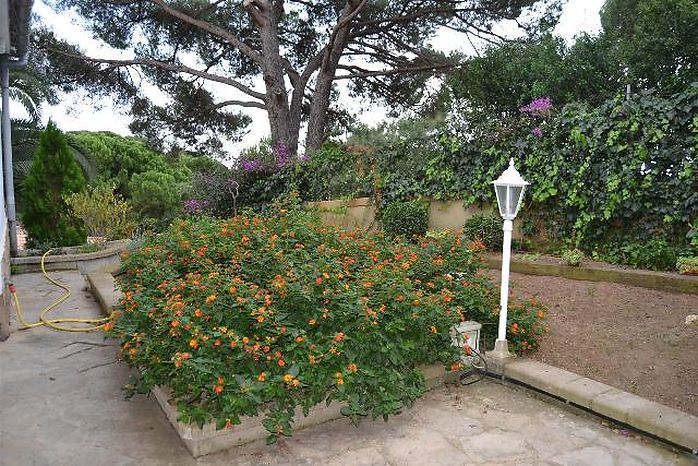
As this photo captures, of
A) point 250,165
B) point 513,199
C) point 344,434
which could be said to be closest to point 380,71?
point 250,165

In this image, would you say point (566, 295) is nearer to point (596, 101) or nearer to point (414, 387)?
point (414, 387)

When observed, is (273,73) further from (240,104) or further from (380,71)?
(380,71)

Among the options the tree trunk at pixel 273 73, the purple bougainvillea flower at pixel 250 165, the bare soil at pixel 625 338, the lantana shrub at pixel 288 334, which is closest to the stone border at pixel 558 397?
the lantana shrub at pixel 288 334

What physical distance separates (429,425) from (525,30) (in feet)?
34.0

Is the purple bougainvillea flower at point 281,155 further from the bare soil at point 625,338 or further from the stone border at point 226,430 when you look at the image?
the stone border at point 226,430

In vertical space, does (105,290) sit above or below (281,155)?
below

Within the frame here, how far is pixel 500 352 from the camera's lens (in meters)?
3.23

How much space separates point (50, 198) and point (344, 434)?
298 inches

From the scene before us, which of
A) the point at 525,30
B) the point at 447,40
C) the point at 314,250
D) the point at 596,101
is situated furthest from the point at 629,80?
the point at 314,250

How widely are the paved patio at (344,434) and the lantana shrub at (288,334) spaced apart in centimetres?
15

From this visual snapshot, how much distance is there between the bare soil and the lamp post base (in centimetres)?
26

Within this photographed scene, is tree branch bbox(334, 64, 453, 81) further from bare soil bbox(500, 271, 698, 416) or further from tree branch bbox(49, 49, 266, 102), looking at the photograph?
bare soil bbox(500, 271, 698, 416)

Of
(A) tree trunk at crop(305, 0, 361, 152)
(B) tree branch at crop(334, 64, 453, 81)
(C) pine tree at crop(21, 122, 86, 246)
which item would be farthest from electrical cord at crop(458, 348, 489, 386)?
(B) tree branch at crop(334, 64, 453, 81)

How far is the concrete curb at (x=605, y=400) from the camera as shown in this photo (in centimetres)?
233
